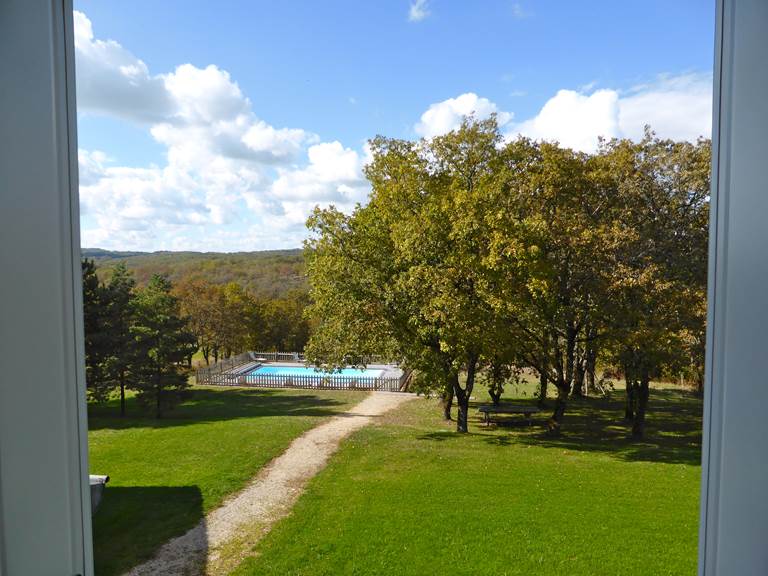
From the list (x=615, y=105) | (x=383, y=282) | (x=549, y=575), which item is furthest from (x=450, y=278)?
(x=549, y=575)

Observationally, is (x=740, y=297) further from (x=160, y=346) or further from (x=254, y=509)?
(x=160, y=346)

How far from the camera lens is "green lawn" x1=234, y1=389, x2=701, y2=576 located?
166 centimetres

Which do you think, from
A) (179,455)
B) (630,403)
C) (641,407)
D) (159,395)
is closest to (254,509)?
(179,455)

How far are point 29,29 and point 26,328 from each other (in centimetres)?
34

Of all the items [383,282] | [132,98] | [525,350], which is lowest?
[525,350]

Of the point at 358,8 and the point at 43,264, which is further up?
the point at 358,8

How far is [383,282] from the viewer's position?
377cm

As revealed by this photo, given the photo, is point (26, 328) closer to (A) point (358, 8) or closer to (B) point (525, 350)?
(A) point (358, 8)

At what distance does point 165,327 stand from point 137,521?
105cm

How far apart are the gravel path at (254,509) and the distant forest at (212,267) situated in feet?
3.54

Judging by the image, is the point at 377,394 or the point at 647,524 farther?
the point at 377,394

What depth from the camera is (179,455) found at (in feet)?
9.64

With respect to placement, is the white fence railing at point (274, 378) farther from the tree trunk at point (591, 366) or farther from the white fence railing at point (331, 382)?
the tree trunk at point (591, 366)

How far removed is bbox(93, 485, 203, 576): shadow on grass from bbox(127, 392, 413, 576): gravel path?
2.5 inches
